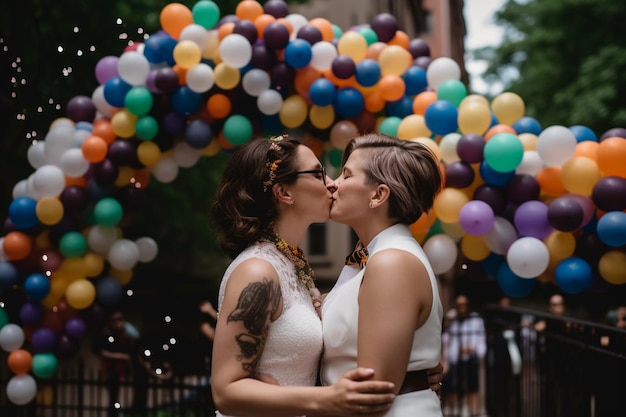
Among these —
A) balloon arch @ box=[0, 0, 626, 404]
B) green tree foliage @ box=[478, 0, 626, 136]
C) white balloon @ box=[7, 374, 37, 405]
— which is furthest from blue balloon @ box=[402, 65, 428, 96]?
green tree foliage @ box=[478, 0, 626, 136]

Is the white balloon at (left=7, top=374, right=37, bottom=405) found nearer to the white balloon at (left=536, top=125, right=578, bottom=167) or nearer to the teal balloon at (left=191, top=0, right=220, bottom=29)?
the teal balloon at (left=191, top=0, right=220, bottom=29)

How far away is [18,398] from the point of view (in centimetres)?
623

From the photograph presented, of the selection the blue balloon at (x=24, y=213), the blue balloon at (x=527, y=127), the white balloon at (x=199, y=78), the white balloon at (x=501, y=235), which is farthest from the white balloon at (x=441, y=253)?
the blue balloon at (x=24, y=213)

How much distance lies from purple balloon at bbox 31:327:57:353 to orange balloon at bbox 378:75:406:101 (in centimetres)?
390

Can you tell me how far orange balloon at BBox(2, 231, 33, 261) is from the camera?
6.12 m

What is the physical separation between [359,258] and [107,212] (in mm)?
3987

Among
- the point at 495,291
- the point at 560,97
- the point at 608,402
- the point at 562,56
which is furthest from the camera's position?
the point at 495,291

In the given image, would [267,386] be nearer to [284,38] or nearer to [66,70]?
[284,38]

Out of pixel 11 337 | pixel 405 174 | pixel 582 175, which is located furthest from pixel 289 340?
pixel 11 337

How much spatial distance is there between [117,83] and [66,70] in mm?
1509

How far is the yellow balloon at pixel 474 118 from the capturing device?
A: 544cm

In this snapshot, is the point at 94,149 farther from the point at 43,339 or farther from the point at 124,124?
the point at 43,339

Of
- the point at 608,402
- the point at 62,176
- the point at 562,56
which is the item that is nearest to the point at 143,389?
the point at 62,176

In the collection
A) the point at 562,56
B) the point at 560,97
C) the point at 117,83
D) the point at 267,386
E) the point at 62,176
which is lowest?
the point at 267,386
